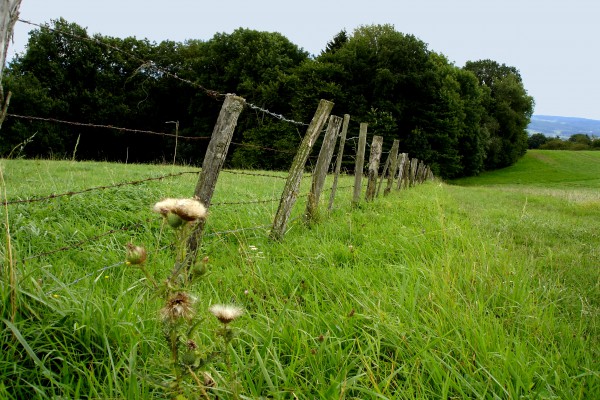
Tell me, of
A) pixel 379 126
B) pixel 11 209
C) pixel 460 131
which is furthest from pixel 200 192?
pixel 460 131

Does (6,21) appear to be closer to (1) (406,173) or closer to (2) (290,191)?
(2) (290,191)

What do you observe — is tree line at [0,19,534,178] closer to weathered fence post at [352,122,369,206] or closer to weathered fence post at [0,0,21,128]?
weathered fence post at [352,122,369,206]

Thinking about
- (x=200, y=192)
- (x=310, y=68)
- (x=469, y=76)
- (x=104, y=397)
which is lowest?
(x=104, y=397)

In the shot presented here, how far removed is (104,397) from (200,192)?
171cm

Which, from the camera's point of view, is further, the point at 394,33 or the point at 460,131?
the point at 460,131

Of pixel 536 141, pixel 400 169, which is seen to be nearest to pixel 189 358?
pixel 400 169

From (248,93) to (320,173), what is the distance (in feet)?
109

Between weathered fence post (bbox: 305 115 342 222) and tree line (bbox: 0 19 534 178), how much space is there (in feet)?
88.2

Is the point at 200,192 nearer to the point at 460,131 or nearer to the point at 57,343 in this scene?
the point at 57,343

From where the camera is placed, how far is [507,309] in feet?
8.63

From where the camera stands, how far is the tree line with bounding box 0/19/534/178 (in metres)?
33.4

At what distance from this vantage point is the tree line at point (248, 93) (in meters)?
33.4

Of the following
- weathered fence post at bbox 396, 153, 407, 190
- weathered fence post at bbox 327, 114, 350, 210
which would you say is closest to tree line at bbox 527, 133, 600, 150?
weathered fence post at bbox 396, 153, 407, 190

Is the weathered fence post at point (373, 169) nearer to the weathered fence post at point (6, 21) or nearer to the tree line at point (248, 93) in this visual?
the weathered fence post at point (6, 21)
